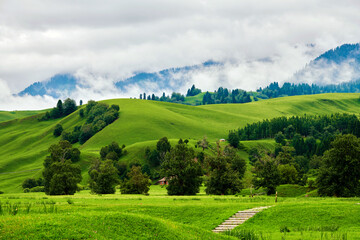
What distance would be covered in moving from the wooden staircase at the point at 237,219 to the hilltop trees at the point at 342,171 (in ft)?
121

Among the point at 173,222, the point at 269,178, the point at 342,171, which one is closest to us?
the point at 173,222

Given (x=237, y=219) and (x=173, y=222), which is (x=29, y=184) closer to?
(x=237, y=219)

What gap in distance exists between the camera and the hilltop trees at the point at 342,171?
73688 mm

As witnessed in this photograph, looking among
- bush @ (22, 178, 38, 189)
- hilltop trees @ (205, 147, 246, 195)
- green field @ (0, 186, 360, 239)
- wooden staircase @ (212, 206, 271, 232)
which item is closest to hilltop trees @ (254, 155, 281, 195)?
hilltop trees @ (205, 147, 246, 195)

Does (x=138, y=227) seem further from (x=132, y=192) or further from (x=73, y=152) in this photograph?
(x=73, y=152)

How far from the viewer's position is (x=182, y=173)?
90.9 meters

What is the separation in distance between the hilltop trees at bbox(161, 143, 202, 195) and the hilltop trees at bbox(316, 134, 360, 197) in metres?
28.9

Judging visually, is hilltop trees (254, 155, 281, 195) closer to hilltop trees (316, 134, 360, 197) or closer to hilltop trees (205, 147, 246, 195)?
hilltop trees (205, 147, 246, 195)

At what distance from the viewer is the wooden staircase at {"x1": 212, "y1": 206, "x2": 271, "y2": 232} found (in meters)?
36.8

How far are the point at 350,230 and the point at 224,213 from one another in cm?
1369

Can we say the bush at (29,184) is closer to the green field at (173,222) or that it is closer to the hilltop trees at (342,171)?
the hilltop trees at (342,171)

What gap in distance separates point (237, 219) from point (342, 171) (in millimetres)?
43226

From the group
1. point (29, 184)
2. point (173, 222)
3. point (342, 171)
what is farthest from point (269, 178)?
point (29, 184)

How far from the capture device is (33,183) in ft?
554
